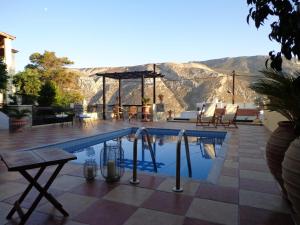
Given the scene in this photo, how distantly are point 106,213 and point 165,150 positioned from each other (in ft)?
Answer: 15.0

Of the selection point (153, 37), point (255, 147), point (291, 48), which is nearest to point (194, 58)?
point (153, 37)

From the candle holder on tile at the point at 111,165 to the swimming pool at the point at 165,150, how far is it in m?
0.41

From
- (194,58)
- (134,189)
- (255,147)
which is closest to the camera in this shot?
(134,189)

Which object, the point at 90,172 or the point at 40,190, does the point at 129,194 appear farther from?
the point at 40,190

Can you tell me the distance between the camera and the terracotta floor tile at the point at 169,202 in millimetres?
2578

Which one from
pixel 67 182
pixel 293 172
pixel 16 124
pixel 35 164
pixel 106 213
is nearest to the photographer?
pixel 293 172

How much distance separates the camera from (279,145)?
2.55m

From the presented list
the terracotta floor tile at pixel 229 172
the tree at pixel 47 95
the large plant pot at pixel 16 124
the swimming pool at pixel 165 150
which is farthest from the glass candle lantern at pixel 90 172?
the tree at pixel 47 95

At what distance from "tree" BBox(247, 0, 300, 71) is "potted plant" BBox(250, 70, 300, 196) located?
81 cm

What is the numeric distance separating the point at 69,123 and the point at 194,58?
54188 millimetres

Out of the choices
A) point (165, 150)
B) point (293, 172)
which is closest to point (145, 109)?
point (165, 150)

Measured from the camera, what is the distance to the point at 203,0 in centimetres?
1117

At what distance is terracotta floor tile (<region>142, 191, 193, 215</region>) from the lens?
258cm

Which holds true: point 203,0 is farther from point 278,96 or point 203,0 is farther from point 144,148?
point 278,96
